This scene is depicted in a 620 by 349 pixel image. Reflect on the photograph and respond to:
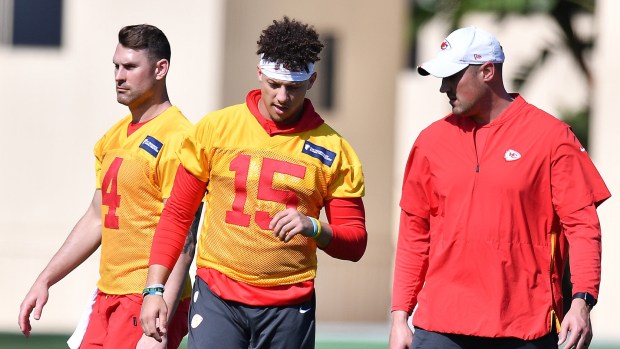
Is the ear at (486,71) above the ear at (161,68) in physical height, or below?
above

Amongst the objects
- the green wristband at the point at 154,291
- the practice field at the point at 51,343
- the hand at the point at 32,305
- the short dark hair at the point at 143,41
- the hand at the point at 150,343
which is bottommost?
the practice field at the point at 51,343

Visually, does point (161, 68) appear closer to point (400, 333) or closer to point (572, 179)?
point (400, 333)

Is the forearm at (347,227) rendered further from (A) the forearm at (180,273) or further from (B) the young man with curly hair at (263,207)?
(A) the forearm at (180,273)

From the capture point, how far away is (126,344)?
6.49m

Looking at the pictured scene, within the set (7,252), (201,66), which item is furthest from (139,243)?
(7,252)

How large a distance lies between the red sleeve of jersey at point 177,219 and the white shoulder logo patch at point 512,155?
4.13ft

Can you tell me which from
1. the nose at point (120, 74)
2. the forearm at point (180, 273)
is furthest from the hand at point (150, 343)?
the nose at point (120, 74)

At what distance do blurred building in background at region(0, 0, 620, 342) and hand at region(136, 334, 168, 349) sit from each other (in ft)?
30.7

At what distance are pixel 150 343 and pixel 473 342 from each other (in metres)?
1.38

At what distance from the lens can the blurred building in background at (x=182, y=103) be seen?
53.8ft

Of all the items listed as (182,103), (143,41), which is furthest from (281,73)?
(182,103)

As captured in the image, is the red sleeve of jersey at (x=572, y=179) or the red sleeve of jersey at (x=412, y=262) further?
the red sleeve of jersey at (x=412, y=262)

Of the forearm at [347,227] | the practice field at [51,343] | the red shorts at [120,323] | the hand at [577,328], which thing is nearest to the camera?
the hand at [577,328]

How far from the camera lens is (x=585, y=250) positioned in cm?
570
